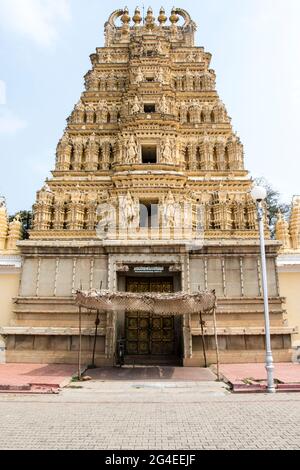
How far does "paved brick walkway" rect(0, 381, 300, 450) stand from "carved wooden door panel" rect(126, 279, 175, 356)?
6551mm

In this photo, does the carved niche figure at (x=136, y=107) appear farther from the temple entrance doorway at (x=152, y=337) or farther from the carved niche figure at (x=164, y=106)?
the temple entrance doorway at (x=152, y=337)

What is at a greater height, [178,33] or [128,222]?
[178,33]

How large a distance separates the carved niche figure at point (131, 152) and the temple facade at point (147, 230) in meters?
0.08

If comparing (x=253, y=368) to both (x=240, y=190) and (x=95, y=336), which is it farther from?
(x=240, y=190)

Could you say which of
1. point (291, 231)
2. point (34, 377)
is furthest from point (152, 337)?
point (291, 231)

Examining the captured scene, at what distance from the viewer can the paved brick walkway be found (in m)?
5.84

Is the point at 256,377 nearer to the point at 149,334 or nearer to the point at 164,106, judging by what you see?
the point at 149,334

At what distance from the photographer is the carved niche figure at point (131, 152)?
1990cm

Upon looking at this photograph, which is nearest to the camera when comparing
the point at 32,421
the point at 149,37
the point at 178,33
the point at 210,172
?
the point at 32,421

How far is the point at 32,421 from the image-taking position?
711cm

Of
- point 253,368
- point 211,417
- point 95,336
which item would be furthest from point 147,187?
point 211,417

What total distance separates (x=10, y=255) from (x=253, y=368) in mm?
12201

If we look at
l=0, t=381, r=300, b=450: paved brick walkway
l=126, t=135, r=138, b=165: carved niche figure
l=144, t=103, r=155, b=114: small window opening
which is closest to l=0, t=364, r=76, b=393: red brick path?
l=0, t=381, r=300, b=450: paved brick walkway

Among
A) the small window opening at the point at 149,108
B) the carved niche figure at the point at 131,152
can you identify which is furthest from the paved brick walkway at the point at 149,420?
the small window opening at the point at 149,108
